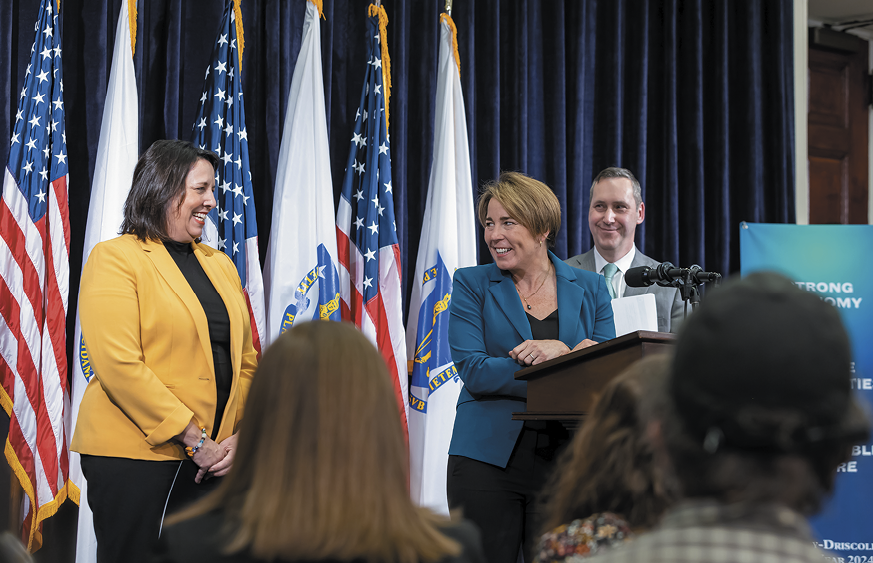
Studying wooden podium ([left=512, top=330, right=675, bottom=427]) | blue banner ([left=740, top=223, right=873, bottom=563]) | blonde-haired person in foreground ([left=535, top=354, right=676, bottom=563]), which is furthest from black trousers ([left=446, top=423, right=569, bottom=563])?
blue banner ([left=740, top=223, right=873, bottom=563])

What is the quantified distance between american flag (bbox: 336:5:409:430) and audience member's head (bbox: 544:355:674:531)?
2.76 metres

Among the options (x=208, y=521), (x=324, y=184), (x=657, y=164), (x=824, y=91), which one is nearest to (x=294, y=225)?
(x=324, y=184)

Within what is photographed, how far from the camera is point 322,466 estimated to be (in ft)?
3.47

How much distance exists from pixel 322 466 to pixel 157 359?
1499mm

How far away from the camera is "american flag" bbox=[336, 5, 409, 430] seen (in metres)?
4.04

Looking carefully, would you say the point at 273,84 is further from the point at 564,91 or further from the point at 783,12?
the point at 783,12

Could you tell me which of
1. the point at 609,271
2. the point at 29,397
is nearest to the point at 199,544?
the point at 609,271

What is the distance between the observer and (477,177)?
4.64 meters

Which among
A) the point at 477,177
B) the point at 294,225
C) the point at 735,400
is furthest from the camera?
the point at 477,177

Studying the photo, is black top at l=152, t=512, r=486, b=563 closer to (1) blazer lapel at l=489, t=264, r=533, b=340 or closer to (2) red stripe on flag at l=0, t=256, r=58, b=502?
(1) blazer lapel at l=489, t=264, r=533, b=340

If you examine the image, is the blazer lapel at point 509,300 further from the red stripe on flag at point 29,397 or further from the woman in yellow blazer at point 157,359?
the red stripe on flag at point 29,397

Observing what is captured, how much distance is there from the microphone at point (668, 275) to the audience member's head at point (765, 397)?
152 centimetres

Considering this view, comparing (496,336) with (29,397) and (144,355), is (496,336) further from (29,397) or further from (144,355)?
(29,397)

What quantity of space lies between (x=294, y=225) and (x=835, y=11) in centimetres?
411
